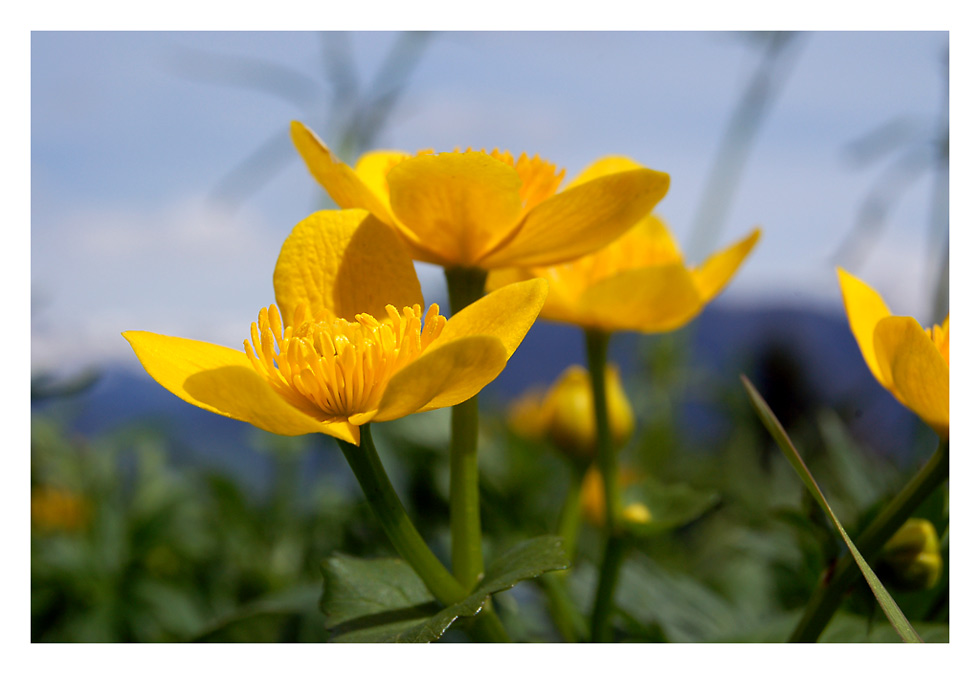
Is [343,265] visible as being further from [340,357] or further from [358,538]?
[358,538]

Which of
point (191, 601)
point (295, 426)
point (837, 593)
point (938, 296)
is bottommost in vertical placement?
point (191, 601)

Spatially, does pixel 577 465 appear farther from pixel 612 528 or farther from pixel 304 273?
pixel 304 273

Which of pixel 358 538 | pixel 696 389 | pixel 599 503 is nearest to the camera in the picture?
pixel 358 538

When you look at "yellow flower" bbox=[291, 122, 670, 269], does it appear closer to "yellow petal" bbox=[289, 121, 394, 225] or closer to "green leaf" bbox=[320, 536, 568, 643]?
"yellow petal" bbox=[289, 121, 394, 225]

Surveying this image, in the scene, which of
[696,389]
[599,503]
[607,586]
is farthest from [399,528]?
[696,389]

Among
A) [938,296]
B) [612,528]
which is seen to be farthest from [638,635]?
[938,296]

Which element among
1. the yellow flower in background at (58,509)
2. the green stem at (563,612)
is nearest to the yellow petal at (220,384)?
the green stem at (563,612)
